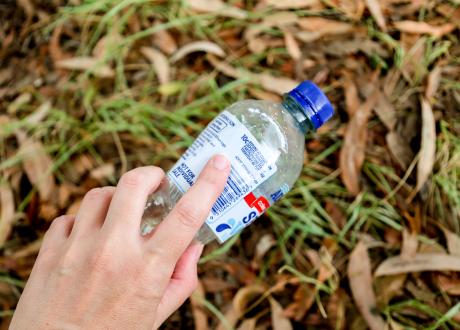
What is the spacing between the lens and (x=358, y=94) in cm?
163

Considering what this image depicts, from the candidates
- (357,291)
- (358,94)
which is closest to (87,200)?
(357,291)

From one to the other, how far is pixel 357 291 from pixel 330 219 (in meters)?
0.24

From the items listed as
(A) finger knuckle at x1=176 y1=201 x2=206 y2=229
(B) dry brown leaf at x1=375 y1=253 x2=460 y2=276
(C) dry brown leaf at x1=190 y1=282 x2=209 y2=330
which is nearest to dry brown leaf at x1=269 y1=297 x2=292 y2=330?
(C) dry brown leaf at x1=190 y1=282 x2=209 y2=330

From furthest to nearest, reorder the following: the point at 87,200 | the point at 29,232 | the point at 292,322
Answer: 1. the point at 29,232
2. the point at 292,322
3. the point at 87,200

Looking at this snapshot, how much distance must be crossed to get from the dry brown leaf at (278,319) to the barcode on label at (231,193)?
0.56 m

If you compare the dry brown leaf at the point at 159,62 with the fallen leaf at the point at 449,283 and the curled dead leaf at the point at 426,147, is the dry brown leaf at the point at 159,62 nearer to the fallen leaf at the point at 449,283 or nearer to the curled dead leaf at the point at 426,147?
the curled dead leaf at the point at 426,147

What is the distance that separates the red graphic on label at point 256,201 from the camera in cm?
104

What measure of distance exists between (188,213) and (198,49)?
93 centimetres

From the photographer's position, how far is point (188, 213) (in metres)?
0.93

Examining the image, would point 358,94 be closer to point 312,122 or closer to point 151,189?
point 312,122

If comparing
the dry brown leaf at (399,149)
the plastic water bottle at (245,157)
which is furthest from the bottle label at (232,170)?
the dry brown leaf at (399,149)

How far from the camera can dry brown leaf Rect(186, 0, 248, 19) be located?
1.73 meters

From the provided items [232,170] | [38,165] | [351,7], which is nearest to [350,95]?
[351,7]

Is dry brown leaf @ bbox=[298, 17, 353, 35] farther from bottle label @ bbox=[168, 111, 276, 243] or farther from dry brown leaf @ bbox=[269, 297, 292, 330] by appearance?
dry brown leaf @ bbox=[269, 297, 292, 330]
